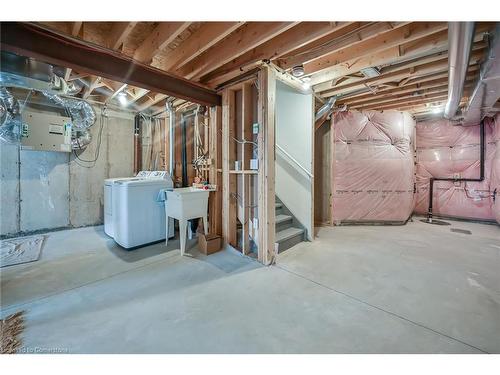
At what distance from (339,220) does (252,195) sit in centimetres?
268

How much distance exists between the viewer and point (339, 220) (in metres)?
4.89

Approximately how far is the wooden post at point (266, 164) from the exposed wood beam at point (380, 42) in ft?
2.57

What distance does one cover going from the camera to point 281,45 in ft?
7.93

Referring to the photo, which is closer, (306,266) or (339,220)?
(306,266)

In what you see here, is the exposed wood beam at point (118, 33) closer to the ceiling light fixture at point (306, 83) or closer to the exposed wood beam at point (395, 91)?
the ceiling light fixture at point (306, 83)

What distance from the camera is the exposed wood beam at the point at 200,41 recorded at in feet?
6.87

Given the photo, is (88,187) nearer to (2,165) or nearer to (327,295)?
(2,165)

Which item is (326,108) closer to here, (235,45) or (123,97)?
(235,45)

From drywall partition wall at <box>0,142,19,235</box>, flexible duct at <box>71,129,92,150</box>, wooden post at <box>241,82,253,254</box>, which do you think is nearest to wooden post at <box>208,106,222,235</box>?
wooden post at <box>241,82,253,254</box>

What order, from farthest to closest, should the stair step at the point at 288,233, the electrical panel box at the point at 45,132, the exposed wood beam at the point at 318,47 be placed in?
the electrical panel box at the point at 45,132 < the stair step at the point at 288,233 < the exposed wood beam at the point at 318,47

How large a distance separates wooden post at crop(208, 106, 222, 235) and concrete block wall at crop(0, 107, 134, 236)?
269 cm

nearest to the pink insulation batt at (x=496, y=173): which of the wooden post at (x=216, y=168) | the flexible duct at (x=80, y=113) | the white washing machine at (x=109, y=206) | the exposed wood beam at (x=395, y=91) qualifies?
the exposed wood beam at (x=395, y=91)

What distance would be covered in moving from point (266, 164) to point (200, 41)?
150 centimetres

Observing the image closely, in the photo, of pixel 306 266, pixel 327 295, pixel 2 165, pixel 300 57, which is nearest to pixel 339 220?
pixel 306 266
